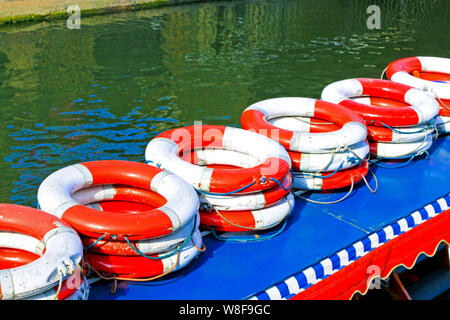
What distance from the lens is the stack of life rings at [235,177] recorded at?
3.45 metres

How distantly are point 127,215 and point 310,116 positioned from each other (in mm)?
2418

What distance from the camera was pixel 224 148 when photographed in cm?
409

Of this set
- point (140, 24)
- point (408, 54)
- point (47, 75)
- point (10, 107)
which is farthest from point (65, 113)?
point (408, 54)

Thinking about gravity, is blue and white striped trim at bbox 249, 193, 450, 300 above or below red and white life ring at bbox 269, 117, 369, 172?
below

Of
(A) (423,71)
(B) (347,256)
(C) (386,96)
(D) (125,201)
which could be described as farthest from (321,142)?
(A) (423,71)

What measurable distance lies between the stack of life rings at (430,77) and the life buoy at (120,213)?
351 centimetres

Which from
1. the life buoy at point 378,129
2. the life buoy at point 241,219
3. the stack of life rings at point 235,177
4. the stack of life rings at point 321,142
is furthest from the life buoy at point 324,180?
the life buoy at point 241,219

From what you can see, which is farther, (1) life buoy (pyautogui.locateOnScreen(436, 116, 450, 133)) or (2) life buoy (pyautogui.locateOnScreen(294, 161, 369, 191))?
(1) life buoy (pyautogui.locateOnScreen(436, 116, 450, 133))

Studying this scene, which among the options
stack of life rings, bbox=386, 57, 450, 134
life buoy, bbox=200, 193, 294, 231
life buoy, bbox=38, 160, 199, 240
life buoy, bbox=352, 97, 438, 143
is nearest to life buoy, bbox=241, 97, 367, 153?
life buoy, bbox=352, 97, 438, 143

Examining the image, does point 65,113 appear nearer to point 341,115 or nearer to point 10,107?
point 10,107

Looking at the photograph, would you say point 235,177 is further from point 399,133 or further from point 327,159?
point 399,133

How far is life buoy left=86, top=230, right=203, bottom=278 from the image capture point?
3020 mm

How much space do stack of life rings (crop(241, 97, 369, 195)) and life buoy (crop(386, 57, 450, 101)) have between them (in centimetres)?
152

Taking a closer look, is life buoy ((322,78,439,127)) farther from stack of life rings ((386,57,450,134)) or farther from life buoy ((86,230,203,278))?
life buoy ((86,230,203,278))
